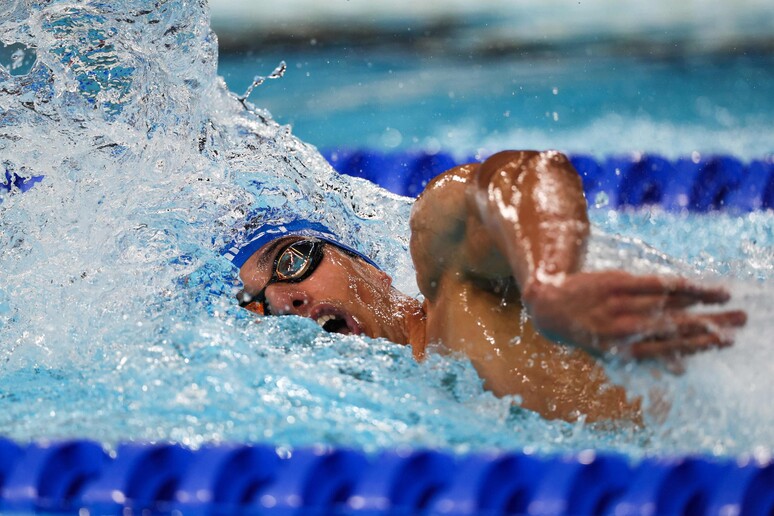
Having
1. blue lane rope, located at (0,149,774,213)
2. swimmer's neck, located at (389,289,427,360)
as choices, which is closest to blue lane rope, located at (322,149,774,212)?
blue lane rope, located at (0,149,774,213)

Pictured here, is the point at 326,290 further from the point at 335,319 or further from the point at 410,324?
the point at 410,324

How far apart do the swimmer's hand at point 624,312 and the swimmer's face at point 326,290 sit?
26.4 inches

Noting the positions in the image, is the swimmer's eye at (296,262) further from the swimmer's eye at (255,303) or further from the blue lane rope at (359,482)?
the blue lane rope at (359,482)

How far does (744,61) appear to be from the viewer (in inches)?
184

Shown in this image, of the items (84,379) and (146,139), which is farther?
(146,139)

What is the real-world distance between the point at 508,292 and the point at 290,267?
462 millimetres

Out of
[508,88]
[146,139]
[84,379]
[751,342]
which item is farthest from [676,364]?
[508,88]

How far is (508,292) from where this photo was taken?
1.52 m

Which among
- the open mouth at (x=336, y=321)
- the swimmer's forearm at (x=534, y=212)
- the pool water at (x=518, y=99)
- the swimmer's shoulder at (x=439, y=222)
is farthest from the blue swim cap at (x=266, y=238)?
the pool water at (x=518, y=99)

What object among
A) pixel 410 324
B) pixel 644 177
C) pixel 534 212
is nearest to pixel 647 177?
pixel 644 177

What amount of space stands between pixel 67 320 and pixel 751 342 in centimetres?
128

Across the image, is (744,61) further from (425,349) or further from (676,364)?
(676,364)

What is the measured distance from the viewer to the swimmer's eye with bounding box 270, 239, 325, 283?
1769mm

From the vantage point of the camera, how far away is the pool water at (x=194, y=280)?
1329mm
